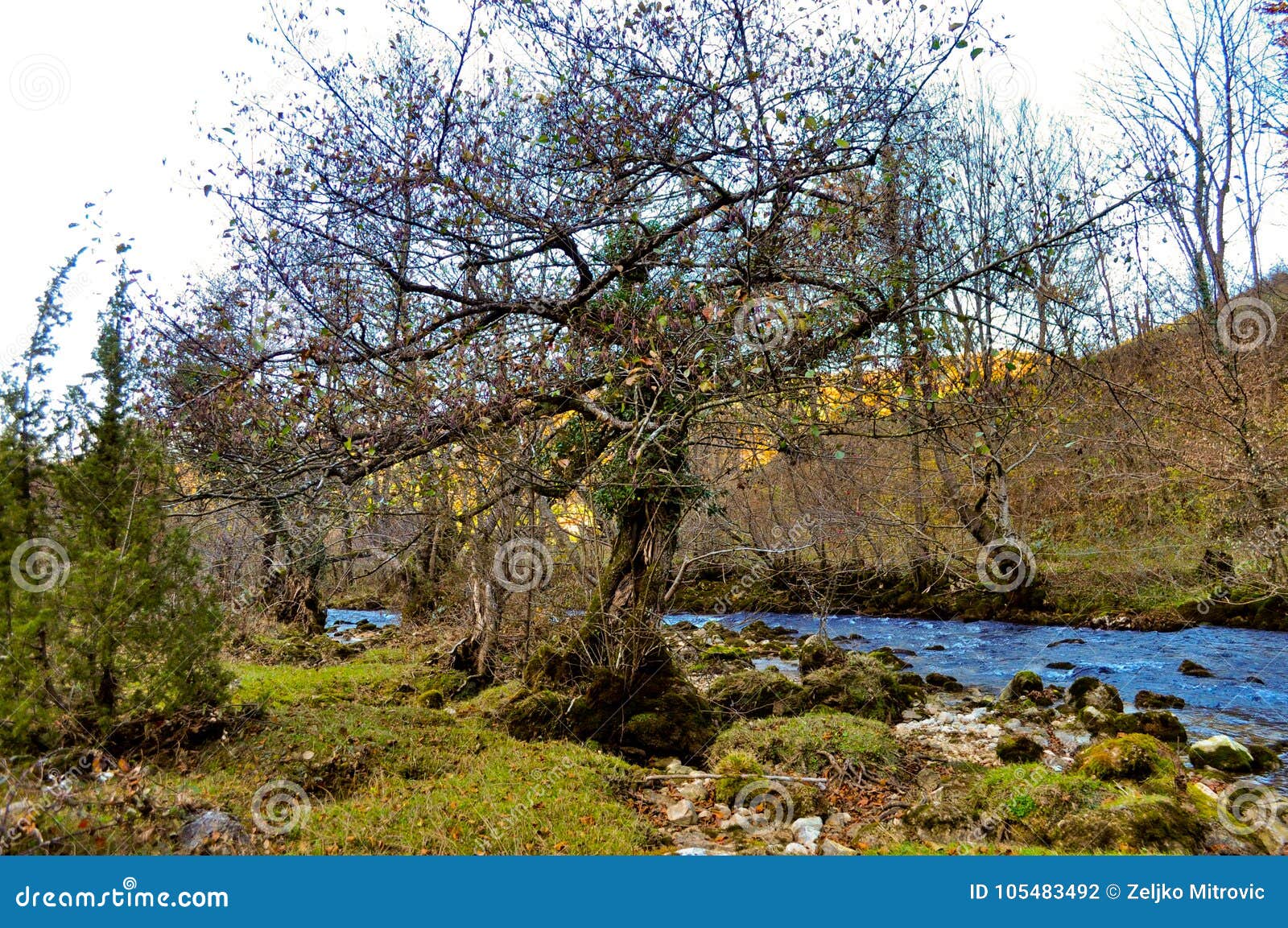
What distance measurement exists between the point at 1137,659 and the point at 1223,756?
579cm

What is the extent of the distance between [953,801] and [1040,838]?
0.64 metres

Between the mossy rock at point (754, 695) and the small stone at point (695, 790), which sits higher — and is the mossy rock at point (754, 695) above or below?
above

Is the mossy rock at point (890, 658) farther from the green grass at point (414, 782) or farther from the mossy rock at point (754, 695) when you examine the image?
the green grass at point (414, 782)

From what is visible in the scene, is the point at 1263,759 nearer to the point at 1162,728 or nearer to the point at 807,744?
the point at 1162,728

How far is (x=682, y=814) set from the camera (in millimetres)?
5344

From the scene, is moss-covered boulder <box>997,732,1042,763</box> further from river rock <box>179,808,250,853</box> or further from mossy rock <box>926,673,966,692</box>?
river rock <box>179,808,250,853</box>

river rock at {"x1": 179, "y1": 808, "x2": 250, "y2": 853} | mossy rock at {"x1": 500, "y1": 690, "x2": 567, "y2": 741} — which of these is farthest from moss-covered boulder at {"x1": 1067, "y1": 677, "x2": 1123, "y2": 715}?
river rock at {"x1": 179, "y1": 808, "x2": 250, "y2": 853}

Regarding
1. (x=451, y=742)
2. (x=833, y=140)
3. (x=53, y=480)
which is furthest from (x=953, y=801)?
(x=53, y=480)

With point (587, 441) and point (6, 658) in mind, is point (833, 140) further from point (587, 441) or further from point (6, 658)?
point (6, 658)

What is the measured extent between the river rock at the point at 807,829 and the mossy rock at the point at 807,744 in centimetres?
101

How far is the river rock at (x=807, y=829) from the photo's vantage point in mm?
4926

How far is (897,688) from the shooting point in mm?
9578

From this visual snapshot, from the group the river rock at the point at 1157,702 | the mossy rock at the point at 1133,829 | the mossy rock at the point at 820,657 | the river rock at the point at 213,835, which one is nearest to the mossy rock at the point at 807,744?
the mossy rock at the point at 1133,829

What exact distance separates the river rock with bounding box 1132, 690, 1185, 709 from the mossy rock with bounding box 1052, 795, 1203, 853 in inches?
201
